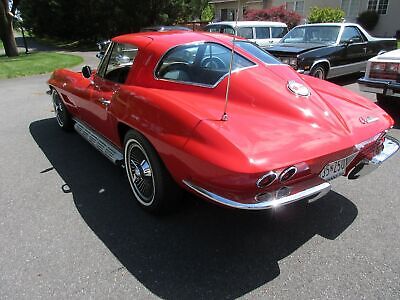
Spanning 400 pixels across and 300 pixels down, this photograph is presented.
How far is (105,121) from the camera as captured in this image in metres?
3.80

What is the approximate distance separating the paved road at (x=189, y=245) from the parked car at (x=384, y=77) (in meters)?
2.41

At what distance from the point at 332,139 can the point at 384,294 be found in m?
1.10

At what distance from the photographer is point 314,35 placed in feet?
29.6

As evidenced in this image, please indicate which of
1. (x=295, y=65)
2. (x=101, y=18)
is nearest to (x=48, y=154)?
(x=295, y=65)

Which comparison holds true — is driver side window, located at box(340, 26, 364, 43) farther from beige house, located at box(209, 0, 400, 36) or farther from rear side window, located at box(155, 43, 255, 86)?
beige house, located at box(209, 0, 400, 36)

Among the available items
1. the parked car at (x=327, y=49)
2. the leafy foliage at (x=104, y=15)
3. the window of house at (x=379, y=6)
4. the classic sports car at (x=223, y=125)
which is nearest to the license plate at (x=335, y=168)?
the classic sports car at (x=223, y=125)

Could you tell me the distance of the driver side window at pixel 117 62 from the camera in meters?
3.77

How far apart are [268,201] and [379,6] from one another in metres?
25.4

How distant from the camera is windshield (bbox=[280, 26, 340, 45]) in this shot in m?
8.73

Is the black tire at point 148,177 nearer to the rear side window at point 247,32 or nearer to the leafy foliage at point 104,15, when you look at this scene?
the rear side window at point 247,32

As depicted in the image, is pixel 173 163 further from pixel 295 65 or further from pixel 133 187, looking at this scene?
pixel 295 65

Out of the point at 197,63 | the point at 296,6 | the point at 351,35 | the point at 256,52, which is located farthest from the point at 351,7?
the point at 197,63

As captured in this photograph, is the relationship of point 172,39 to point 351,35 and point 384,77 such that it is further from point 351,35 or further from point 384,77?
point 351,35

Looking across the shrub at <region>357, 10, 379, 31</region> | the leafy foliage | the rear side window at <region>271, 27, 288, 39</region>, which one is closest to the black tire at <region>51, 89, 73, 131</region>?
the rear side window at <region>271, 27, 288, 39</region>
